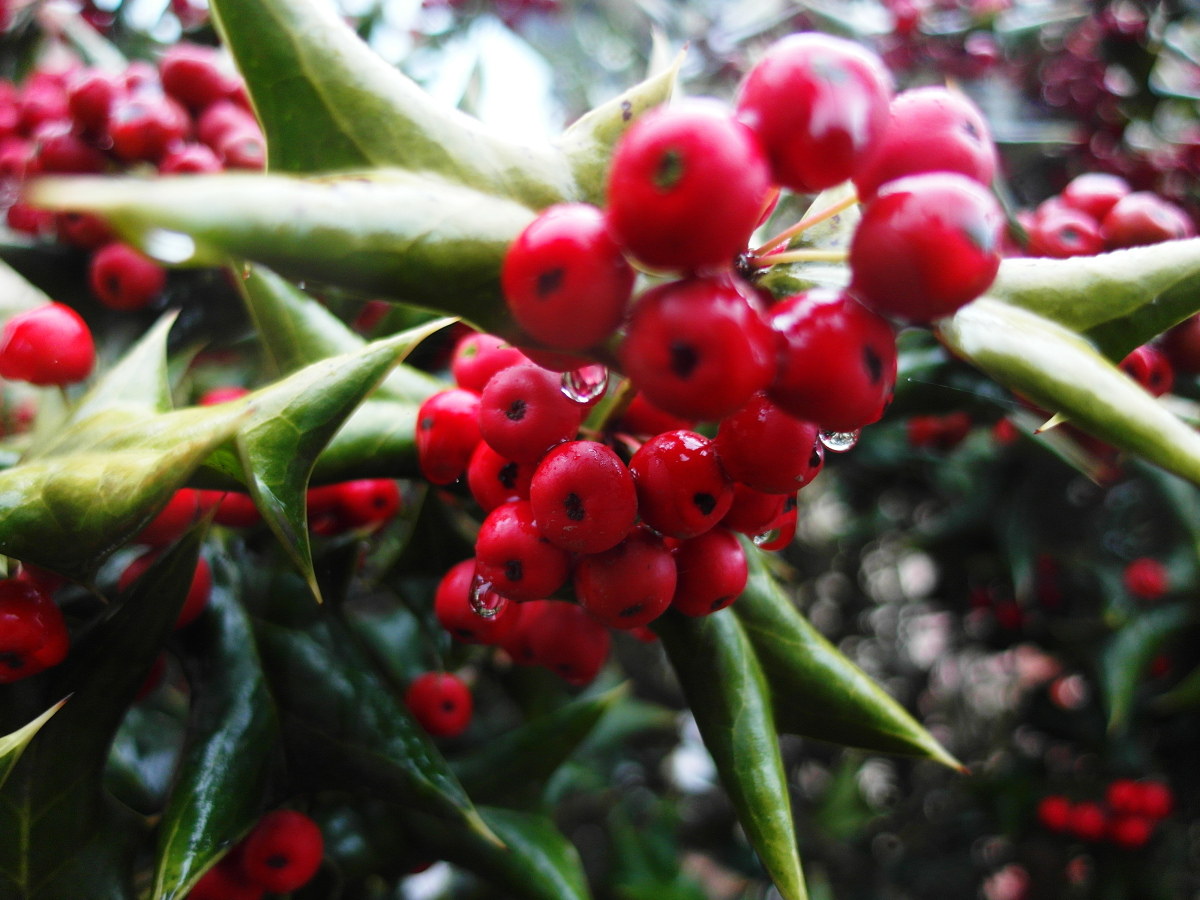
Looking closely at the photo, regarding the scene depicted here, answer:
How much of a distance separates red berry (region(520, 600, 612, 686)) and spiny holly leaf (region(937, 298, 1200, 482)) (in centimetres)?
46

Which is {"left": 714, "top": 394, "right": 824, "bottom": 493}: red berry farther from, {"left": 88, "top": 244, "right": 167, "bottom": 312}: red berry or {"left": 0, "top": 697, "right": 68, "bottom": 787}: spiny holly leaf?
{"left": 88, "top": 244, "right": 167, "bottom": 312}: red berry

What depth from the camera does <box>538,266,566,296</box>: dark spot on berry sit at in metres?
0.41

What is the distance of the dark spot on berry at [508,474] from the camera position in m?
0.66

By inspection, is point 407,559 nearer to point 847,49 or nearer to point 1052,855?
point 847,49

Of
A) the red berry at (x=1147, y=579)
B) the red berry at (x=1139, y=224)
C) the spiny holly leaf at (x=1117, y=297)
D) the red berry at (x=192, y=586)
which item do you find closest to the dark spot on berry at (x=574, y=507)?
the spiny holly leaf at (x=1117, y=297)

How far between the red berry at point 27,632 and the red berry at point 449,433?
1.11ft

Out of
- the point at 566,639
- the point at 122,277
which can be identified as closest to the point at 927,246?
the point at 566,639

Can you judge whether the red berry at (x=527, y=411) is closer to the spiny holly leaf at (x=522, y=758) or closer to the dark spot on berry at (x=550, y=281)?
the dark spot on berry at (x=550, y=281)

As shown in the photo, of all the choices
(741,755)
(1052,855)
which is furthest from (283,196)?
(1052,855)

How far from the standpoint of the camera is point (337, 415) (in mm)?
564

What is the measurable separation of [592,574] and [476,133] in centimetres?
33

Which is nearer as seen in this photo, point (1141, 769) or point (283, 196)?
point (283, 196)

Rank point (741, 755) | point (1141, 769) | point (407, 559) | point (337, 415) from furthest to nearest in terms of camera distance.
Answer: point (1141, 769)
point (407, 559)
point (741, 755)
point (337, 415)

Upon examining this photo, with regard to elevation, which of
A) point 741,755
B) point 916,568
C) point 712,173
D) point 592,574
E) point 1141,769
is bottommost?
point 916,568
